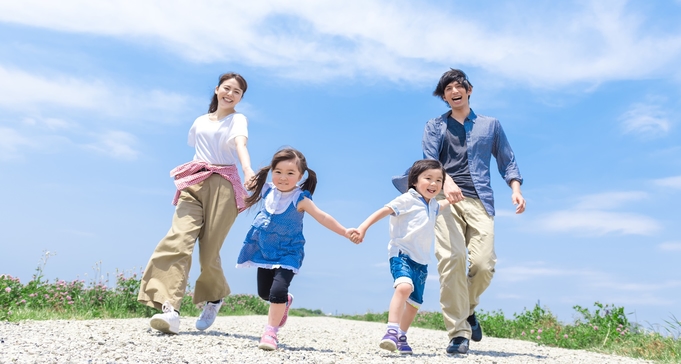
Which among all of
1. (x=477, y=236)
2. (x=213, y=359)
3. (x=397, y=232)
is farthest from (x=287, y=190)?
(x=477, y=236)

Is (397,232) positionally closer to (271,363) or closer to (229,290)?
(271,363)

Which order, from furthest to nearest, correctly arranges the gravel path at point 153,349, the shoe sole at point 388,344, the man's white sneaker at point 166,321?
the man's white sneaker at point 166,321 < the shoe sole at point 388,344 < the gravel path at point 153,349

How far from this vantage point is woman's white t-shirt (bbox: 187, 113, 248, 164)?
18.6 feet

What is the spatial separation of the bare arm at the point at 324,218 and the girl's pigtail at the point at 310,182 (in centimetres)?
24

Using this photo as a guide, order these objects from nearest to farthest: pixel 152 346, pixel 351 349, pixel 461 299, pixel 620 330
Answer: pixel 152 346
pixel 461 299
pixel 351 349
pixel 620 330

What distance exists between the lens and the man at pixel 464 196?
549cm

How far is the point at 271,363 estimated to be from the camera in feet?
13.8

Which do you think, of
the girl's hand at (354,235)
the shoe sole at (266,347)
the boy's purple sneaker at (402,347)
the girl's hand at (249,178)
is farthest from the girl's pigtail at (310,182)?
the boy's purple sneaker at (402,347)

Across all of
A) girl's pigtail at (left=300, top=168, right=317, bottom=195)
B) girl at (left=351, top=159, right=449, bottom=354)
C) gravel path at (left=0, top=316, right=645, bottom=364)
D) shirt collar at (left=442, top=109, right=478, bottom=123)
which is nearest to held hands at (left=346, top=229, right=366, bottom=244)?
girl at (left=351, top=159, right=449, bottom=354)

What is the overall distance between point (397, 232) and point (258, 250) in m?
1.18

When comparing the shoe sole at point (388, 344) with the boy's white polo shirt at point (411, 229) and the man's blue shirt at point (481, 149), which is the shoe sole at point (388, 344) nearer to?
the boy's white polo shirt at point (411, 229)

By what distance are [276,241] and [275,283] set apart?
1.13ft

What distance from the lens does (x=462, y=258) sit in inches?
216

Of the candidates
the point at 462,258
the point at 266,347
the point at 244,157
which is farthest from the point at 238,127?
the point at 462,258
